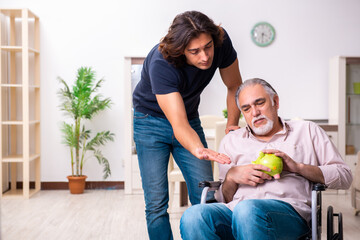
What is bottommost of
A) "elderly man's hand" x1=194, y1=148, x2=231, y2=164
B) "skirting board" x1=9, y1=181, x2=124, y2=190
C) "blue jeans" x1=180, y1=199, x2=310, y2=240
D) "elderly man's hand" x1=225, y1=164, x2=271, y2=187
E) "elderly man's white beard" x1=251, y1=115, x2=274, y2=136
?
"skirting board" x1=9, y1=181, x2=124, y2=190

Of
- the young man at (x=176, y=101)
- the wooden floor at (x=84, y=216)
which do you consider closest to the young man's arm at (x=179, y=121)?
the young man at (x=176, y=101)

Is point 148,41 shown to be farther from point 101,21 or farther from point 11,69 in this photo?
point 11,69

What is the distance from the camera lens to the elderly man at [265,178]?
1672 mm

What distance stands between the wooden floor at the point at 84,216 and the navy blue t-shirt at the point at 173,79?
4.78 feet

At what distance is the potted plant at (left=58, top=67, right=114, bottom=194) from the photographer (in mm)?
5086

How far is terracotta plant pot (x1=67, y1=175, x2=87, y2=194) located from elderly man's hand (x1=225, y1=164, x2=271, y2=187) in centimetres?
349

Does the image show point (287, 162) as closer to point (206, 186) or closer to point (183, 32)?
point (206, 186)

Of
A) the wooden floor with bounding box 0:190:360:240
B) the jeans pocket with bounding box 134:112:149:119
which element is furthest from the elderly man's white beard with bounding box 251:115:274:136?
the wooden floor with bounding box 0:190:360:240

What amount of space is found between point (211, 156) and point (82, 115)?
3.65m

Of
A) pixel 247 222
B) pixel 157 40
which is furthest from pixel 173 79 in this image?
pixel 157 40

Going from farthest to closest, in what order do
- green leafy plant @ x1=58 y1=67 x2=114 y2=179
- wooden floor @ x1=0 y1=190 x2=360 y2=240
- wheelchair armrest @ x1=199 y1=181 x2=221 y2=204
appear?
green leafy plant @ x1=58 y1=67 x2=114 y2=179
wooden floor @ x1=0 y1=190 x2=360 y2=240
wheelchair armrest @ x1=199 y1=181 x2=221 y2=204

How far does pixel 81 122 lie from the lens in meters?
5.49

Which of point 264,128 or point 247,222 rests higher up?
point 264,128

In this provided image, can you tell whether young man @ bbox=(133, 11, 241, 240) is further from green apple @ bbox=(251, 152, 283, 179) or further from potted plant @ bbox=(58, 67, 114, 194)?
potted plant @ bbox=(58, 67, 114, 194)
